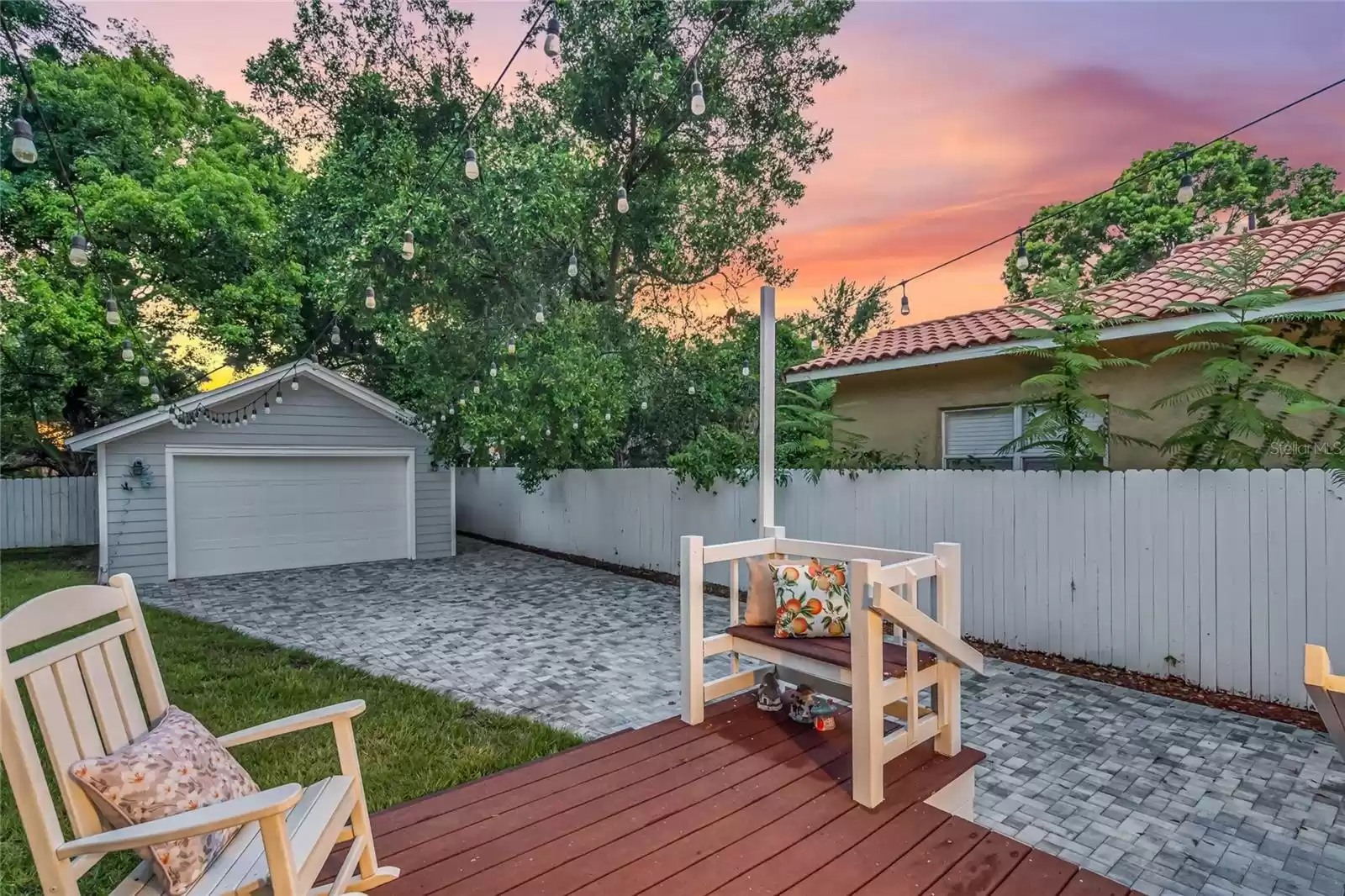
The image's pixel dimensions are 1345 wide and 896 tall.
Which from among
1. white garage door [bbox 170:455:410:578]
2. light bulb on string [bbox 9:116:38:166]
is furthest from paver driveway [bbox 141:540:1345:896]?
light bulb on string [bbox 9:116:38:166]

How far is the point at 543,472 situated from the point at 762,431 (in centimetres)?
689

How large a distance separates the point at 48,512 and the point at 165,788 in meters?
13.9

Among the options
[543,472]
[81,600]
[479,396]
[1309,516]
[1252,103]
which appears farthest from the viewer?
[543,472]

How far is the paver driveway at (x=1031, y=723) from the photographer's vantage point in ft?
8.63

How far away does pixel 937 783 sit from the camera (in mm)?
2758

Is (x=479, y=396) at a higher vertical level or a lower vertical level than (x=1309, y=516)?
higher

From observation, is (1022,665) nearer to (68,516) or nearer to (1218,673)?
(1218,673)

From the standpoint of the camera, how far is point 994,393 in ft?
22.4

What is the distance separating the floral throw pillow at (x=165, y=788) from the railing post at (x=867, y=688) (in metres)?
2.12

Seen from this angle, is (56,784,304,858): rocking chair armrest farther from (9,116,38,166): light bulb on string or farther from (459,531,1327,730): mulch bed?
(459,531,1327,730): mulch bed

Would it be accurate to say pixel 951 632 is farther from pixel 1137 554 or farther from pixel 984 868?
pixel 1137 554

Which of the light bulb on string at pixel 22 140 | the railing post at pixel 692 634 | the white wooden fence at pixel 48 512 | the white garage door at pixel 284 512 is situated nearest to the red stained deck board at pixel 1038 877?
the railing post at pixel 692 634

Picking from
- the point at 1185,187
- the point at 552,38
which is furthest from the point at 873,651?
the point at 1185,187

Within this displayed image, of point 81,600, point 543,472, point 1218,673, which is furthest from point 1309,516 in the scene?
point 543,472
